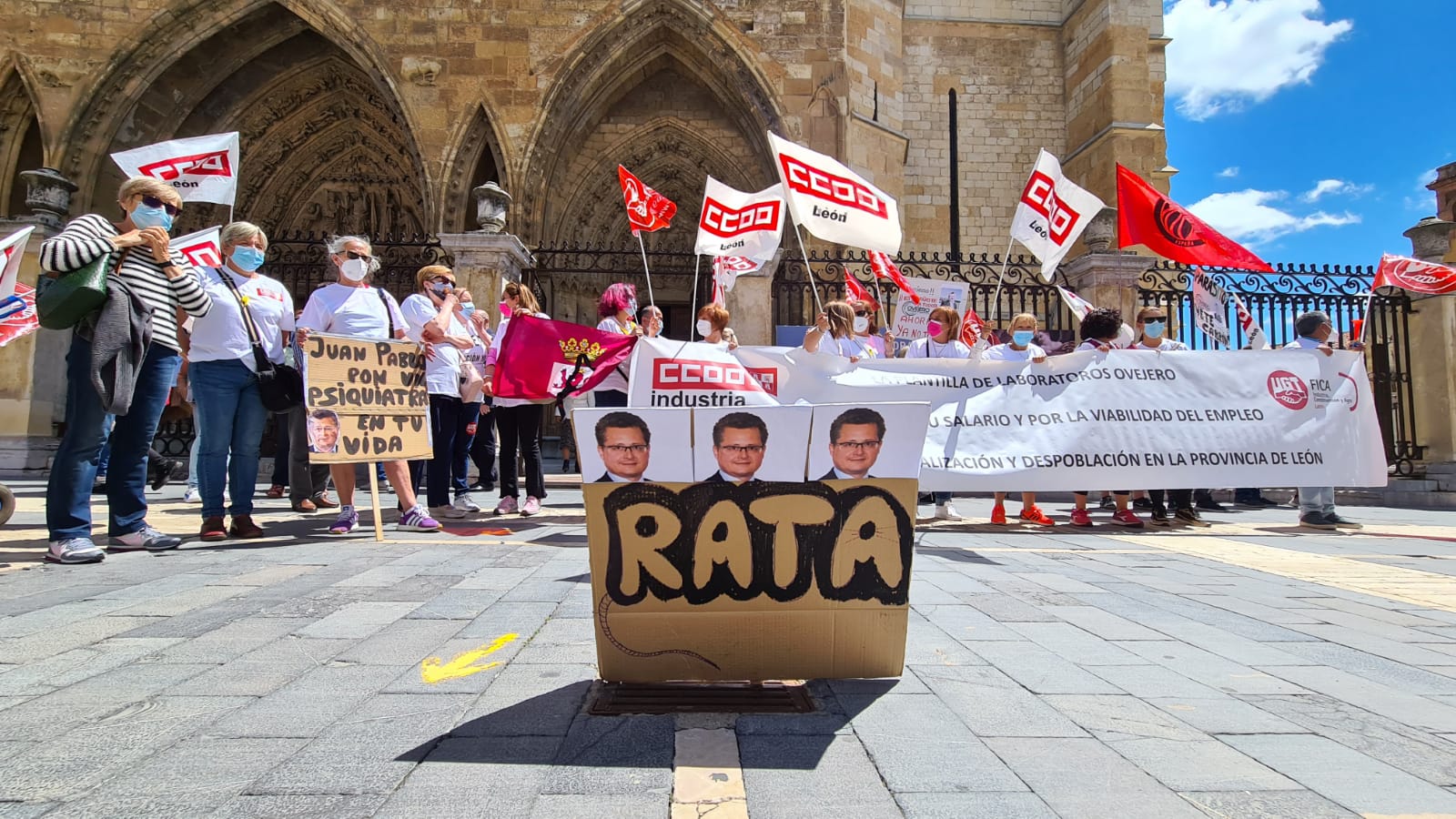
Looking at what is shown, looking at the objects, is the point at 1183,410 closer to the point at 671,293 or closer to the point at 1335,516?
the point at 1335,516

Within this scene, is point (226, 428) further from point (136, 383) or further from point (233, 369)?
point (136, 383)

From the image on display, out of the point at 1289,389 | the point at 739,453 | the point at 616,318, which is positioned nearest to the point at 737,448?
the point at 739,453

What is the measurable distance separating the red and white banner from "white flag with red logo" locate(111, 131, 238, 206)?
4.73 m

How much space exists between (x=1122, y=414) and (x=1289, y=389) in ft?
5.36

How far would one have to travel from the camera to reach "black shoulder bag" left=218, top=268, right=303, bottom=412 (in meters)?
5.09

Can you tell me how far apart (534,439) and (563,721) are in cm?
475

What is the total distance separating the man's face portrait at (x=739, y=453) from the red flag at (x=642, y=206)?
8.51 m

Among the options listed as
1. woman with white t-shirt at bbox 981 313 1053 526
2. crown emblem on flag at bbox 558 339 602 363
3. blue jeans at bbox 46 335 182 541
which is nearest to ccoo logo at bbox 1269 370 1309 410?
woman with white t-shirt at bbox 981 313 1053 526

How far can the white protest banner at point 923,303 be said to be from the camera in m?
11.9

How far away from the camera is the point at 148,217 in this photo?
454 centimetres

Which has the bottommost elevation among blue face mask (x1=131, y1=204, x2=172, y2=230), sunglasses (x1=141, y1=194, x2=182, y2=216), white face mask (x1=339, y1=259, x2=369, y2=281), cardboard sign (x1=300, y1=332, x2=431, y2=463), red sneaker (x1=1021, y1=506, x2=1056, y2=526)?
red sneaker (x1=1021, y1=506, x2=1056, y2=526)

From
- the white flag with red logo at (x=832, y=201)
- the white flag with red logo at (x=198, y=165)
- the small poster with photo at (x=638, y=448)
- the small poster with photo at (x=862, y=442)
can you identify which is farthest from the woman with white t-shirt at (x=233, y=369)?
the white flag with red logo at (x=832, y=201)

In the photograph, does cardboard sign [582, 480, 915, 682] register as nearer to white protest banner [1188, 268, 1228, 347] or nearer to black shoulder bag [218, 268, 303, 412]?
black shoulder bag [218, 268, 303, 412]

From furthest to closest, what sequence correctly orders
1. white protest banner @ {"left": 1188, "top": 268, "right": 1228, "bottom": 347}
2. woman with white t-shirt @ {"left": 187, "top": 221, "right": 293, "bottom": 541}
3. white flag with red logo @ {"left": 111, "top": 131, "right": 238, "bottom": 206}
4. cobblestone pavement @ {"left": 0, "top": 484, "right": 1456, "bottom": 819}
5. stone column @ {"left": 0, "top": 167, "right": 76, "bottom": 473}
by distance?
stone column @ {"left": 0, "top": 167, "right": 76, "bottom": 473} → white protest banner @ {"left": 1188, "top": 268, "right": 1228, "bottom": 347} → white flag with red logo @ {"left": 111, "top": 131, "right": 238, "bottom": 206} → woman with white t-shirt @ {"left": 187, "top": 221, "right": 293, "bottom": 541} → cobblestone pavement @ {"left": 0, "top": 484, "right": 1456, "bottom": 819}
